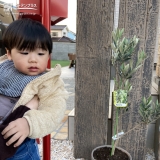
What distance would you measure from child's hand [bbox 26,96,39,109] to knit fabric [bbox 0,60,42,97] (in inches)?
2.7

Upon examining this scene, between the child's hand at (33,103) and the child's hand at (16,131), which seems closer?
the child's hand at (16,131)

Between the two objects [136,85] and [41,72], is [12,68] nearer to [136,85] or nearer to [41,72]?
[41,72]

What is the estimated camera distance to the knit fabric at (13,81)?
996 mm

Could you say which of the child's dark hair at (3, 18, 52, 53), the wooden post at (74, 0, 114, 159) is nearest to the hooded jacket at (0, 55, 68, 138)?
the child's dark hair at (3, 18, 52, 53)

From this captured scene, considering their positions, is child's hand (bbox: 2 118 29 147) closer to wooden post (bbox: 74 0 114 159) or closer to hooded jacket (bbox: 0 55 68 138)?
hooded jacket (bbox: 0 55 68 138)

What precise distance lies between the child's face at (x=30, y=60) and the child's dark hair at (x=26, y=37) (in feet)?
0.07

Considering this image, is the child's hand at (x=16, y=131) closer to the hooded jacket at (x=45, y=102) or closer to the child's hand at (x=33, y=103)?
the hooded jacket at (x=45, y=102)

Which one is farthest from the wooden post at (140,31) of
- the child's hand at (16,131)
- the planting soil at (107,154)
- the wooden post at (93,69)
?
the child's hand at (16,131)

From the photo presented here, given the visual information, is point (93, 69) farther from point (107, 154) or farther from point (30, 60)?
point (30, 60)

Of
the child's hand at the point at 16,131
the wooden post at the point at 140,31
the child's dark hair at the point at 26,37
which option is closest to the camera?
the child's hand at the point at 16,131

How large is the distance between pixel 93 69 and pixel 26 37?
1.03m

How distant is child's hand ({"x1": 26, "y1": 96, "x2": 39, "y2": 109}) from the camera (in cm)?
98

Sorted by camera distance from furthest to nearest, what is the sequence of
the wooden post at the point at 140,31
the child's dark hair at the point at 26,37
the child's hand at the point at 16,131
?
the wooden post at the point at 140,31 < the child's dark hair at the point at 26,37 < the child's hand at the point at 16,131

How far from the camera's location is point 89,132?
6.74 ft
